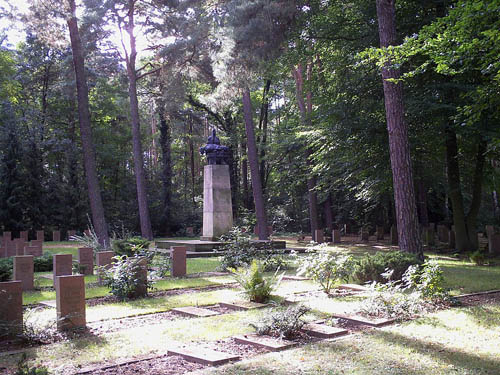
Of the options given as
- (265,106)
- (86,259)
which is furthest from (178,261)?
(265,106)

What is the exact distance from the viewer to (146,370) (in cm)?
511

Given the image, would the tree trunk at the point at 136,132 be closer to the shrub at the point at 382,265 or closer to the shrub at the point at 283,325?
the shrub at the point at 382,265

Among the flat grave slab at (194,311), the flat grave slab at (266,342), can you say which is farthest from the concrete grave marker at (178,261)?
the flat grave slab at (266,342)

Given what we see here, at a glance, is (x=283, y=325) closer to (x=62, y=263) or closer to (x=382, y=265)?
(x=382, y=265)

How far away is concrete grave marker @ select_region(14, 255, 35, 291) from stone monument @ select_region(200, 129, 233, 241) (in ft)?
31.2

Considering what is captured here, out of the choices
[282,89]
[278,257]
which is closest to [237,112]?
[282,89]

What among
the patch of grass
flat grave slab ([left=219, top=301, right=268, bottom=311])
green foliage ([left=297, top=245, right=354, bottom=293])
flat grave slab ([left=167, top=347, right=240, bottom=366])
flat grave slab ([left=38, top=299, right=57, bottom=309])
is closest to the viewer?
the patch of grass

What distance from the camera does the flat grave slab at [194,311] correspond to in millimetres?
8055

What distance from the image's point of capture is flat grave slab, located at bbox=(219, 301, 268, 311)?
8.55 metres

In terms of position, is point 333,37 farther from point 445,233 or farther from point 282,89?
point 282,89

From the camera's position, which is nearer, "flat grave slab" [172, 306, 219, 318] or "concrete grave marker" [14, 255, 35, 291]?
"flat grave slab" [172, 306, 219, 318]

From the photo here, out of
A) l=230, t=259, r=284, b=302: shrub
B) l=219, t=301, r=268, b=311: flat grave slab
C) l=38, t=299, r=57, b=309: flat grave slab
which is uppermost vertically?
l=230, t=259, r=284, b=302: shrub

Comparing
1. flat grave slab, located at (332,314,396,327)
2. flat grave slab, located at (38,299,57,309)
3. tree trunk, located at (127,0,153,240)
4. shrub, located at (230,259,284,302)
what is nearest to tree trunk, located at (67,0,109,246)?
tree trunk, located at (127,0,153,240)

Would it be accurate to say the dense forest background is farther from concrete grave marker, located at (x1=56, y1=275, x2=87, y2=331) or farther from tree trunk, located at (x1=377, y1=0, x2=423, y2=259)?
concrete grave marker, located at (x1=56, y1=275, x2=87, y2=331)
